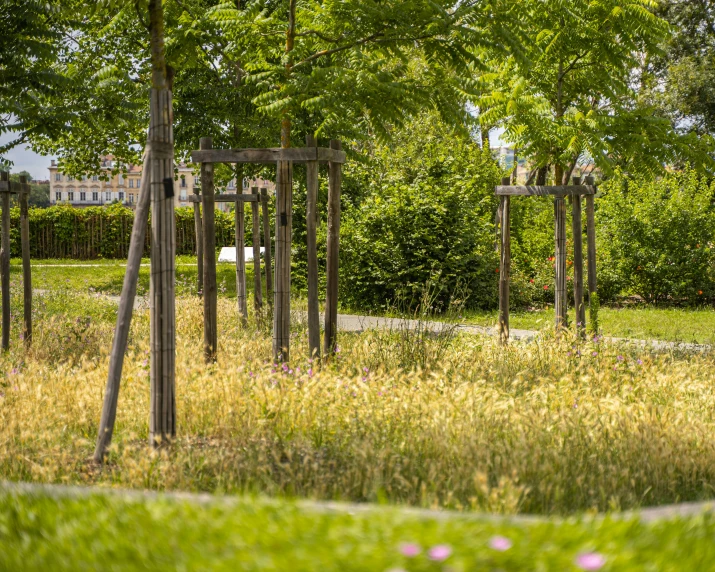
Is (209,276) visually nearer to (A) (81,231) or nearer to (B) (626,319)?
(B) (626,319)

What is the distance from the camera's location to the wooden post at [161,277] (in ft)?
16.3

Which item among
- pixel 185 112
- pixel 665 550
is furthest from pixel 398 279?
pixel 665 550

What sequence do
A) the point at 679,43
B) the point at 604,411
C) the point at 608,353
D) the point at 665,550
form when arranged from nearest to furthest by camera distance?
the point at 665,550, the point at 604,411, the point at 608,353, the point at 679,43

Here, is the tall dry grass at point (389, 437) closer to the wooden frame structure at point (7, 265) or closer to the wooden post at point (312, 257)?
the wooden post at point (312, 257)

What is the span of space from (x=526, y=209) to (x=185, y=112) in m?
10.6

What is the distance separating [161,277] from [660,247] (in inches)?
574

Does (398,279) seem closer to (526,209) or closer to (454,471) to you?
(526,209)

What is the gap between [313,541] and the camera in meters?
2.79

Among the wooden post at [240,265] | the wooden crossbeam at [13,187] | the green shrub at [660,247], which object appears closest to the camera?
the wooden crossbeam at [13,187]

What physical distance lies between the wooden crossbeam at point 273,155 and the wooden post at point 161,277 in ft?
8.14

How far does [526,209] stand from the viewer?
2009 cm

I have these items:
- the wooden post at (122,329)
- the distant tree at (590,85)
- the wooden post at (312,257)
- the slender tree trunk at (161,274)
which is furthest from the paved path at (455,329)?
the wooden post at (122,329)

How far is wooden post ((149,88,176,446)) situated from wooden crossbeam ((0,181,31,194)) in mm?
5674

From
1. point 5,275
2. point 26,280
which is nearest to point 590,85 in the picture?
point 26,280
